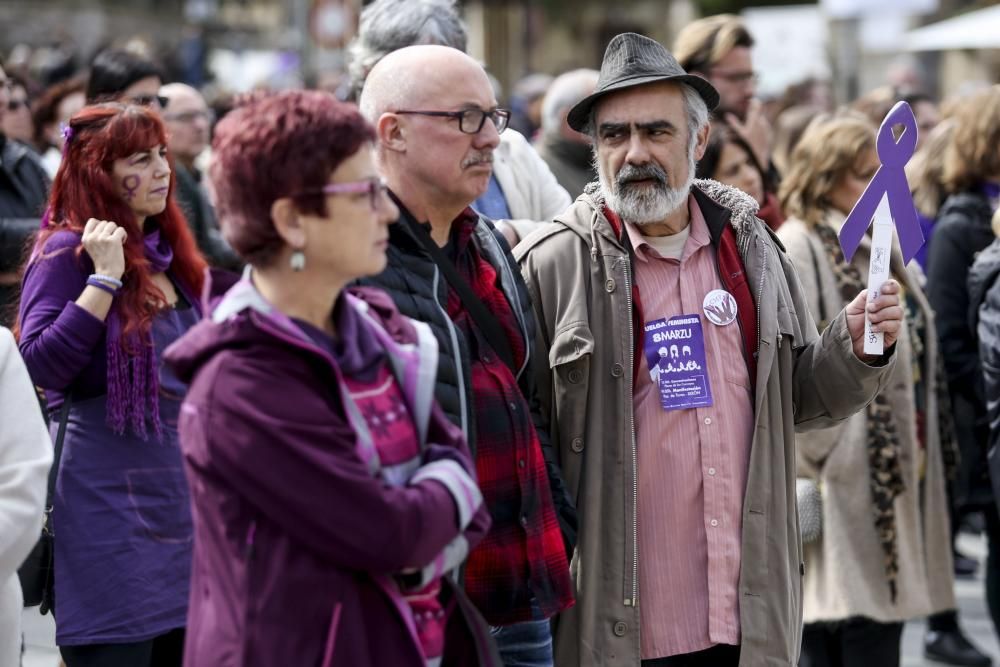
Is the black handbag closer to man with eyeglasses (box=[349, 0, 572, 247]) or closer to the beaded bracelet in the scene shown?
the beaded bracelet

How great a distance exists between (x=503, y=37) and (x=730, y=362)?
55.1 meters

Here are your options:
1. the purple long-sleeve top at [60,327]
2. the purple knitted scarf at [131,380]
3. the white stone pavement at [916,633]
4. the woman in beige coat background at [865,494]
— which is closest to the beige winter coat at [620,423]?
the purple knitted scarf at [131,380]

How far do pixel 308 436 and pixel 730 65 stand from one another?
14.2ft

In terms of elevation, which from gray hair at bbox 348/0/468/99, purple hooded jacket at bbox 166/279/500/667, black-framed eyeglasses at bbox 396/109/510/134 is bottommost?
purple hooded jacket at bbox 166/279/500/667

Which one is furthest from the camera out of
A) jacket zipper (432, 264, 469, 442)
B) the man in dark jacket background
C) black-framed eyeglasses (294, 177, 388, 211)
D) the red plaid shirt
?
the man in dark jacket background

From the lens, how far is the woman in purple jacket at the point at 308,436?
2.58m

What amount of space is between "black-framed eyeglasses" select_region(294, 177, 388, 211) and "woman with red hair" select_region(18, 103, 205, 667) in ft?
4.93

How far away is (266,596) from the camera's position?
8.52 feet

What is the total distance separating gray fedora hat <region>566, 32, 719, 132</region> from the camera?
3807 millimetres

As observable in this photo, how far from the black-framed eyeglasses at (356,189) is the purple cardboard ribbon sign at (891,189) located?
4.81 feet

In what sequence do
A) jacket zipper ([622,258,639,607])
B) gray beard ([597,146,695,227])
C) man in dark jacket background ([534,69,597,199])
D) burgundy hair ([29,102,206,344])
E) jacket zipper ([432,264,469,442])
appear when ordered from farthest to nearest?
man in dark jacket background ([534,69,597,199]) < burgundy hair ([29,102,206,344]) < gray beard ([597,146,695,227]) < jacket zipper ([622,258,639,607]) < jacket zipper ([432,264,469,442])

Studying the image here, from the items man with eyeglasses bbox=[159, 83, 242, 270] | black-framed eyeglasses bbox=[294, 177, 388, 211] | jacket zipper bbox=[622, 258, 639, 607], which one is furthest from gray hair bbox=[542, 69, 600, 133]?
black-framed eyeglasses bbox=[294, 177, 388, 211]

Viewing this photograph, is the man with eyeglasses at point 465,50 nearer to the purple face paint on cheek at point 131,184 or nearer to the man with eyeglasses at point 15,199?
the purple face paint on cheek at point 131,184

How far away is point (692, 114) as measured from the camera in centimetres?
391
